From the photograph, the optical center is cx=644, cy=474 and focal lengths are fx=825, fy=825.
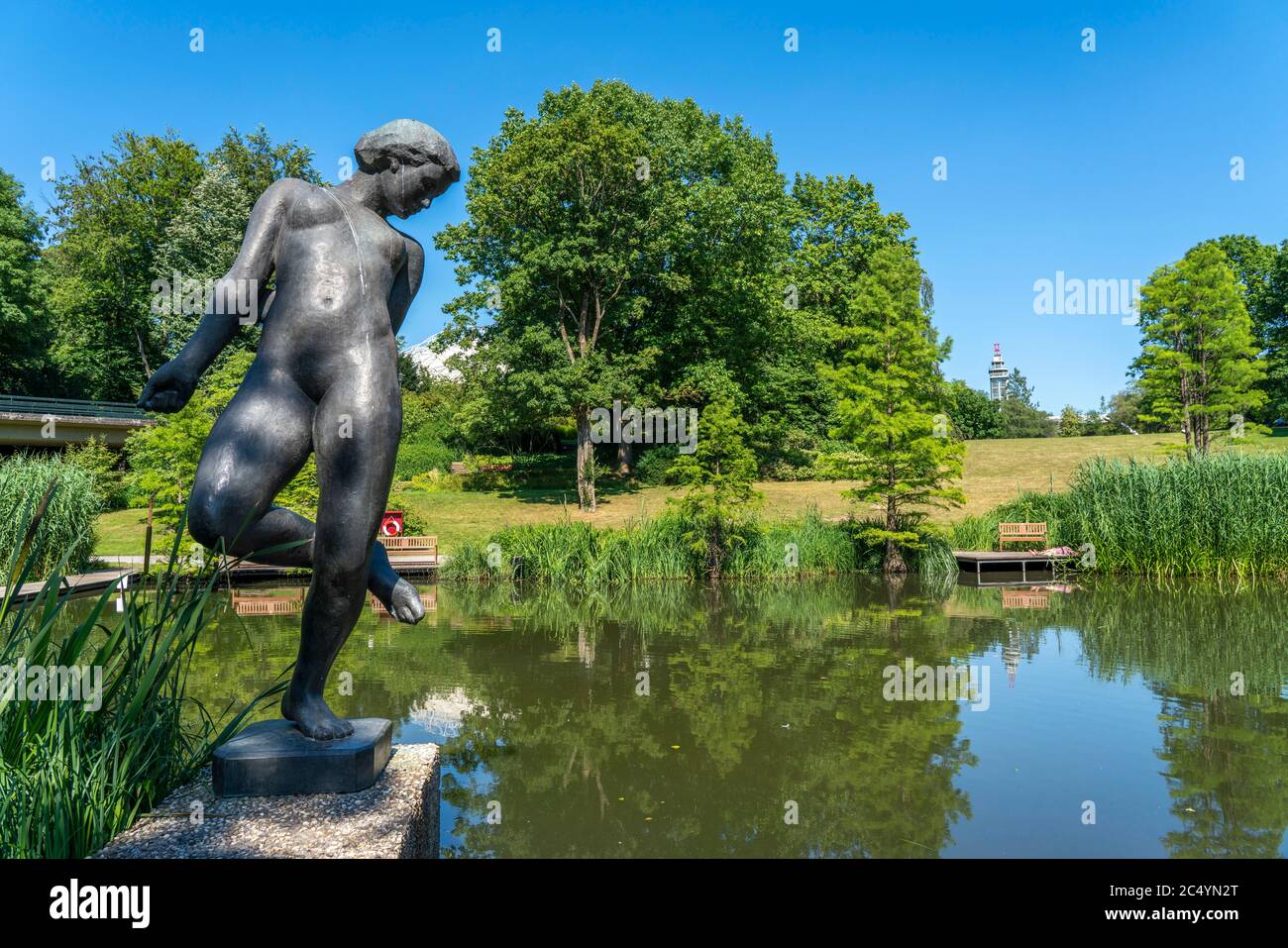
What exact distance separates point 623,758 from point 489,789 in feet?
3.25

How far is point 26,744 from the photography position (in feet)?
10.2

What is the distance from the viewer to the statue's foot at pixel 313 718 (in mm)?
3176

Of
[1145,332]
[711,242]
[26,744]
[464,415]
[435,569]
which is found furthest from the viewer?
[464,415]

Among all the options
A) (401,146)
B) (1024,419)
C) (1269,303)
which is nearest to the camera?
(401,146)

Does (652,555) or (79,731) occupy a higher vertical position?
(79,731)

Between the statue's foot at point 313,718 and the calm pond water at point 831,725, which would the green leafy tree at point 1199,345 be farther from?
the statue's foot at point 313,718

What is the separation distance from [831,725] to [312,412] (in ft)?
16.1

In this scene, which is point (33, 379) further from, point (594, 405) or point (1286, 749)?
point (1286, 749)

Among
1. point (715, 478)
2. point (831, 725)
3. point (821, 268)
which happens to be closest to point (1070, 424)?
point (821, 268)

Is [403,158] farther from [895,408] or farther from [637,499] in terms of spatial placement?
[637,499]

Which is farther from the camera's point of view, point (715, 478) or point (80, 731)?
point (715, 478)

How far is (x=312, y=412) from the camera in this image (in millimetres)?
3119
